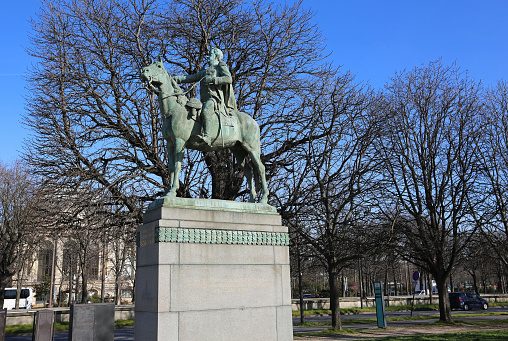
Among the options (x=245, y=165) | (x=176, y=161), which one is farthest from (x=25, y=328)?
(x=176, y=161)

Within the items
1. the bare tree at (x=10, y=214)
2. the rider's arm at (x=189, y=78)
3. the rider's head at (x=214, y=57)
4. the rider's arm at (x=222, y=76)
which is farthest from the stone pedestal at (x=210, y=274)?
the bare tree at (x=10, y=214)

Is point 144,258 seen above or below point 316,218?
below

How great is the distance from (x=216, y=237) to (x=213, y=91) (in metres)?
3.44

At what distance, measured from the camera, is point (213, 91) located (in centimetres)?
1059

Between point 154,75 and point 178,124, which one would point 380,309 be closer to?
point 178,124

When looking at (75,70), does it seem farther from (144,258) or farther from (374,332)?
(374,332)

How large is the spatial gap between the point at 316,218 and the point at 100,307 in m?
10.3

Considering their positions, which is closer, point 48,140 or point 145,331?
point 145,331

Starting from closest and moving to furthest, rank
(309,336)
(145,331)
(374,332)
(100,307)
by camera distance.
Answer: (145,331) → (100,307) → (309,336) → (374,332)

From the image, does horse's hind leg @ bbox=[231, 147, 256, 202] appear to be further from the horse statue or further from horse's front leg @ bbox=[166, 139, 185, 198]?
horse's front leg @ bbox=[166, 139, 185, 198]

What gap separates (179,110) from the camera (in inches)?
394

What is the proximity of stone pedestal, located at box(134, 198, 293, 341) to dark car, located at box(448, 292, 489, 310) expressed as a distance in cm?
3573


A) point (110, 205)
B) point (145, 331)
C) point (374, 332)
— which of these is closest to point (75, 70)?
point (110, 205)

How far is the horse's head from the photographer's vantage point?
9758mm
